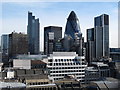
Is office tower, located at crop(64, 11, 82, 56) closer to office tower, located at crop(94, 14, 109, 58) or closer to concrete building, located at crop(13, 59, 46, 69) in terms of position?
office tower, located at crop(94, 14, 109, 58)

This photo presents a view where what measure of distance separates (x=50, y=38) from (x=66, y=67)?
1253cm

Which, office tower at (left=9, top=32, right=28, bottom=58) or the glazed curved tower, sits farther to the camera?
the glazed curved tower

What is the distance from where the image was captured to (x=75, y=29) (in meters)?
17.7

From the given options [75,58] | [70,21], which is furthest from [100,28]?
[75,58]

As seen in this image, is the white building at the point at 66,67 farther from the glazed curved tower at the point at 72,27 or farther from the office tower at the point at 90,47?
the glazed curved tower at the point at 72,27

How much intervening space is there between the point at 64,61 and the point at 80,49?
25.4 ft

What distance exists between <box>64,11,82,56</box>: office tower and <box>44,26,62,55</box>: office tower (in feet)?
6.10

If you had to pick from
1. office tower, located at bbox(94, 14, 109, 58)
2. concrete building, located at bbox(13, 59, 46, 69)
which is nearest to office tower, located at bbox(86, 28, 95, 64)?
office tower, located at bbox(94, 14, 109, 58)

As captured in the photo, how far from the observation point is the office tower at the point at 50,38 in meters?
20.4

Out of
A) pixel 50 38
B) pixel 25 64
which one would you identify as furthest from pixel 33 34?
pixel 25 64

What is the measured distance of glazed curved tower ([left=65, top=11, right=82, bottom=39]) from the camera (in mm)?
17688

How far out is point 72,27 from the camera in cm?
1805

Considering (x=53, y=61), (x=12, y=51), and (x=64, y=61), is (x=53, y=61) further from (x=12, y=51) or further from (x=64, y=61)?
(x=12, y=51)

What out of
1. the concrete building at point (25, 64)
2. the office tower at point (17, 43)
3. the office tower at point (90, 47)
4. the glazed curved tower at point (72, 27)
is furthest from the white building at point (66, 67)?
the glazed curved tower at point (72, 27)
